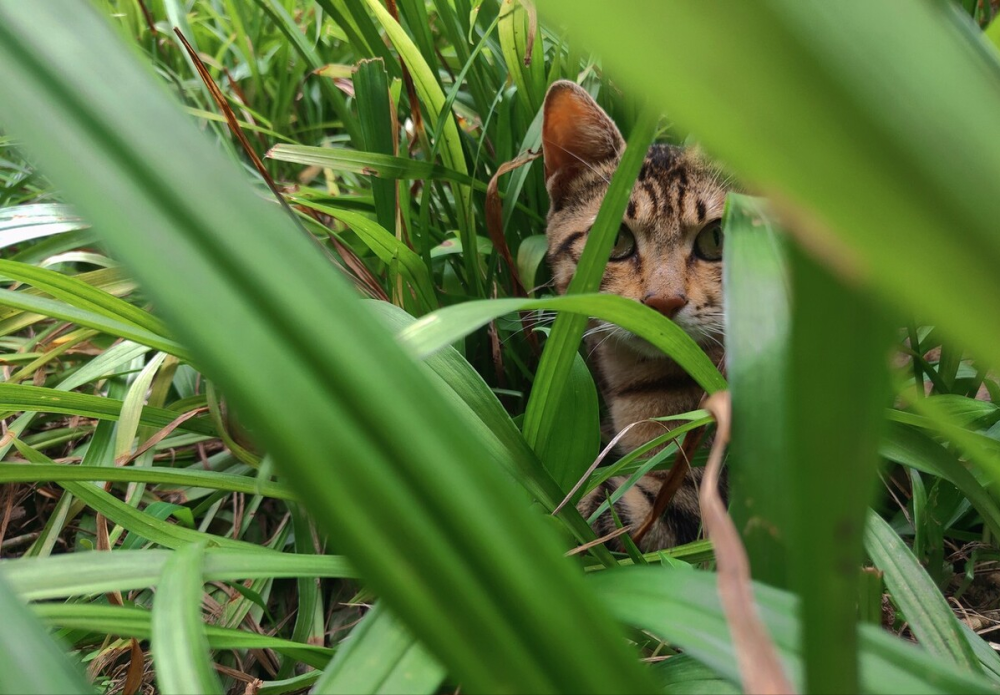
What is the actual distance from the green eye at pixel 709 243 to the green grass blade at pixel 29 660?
110cm

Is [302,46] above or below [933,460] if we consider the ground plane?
above

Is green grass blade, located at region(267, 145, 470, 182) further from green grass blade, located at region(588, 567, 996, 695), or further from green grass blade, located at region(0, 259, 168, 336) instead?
green grass blade, located at region(588, 567, 996, 695)

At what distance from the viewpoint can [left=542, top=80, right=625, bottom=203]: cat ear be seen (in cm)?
104

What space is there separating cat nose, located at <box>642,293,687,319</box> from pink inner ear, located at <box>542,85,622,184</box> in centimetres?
30

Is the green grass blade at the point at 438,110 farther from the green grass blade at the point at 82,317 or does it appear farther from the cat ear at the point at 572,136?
the green grass blade at the point at 82,317

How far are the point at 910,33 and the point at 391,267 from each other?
30.6 inches

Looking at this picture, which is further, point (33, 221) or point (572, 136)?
point (572, 136)

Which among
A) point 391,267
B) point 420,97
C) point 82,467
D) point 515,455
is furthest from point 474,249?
point 82,467

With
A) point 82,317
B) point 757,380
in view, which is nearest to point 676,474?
point 757,380

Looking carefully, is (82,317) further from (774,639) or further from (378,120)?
(774,639)

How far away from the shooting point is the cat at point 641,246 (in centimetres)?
106

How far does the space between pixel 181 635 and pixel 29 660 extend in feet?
0.27

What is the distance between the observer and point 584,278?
57 centimetres

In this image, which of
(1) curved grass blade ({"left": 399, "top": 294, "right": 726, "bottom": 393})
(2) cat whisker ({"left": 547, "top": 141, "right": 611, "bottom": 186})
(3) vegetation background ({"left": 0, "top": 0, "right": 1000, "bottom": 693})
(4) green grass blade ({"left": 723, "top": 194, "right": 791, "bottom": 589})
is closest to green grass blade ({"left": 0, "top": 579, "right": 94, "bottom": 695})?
(3) vegetation background ({"left": 0, "top": 0, "right": 1000, "bottom": 693})
